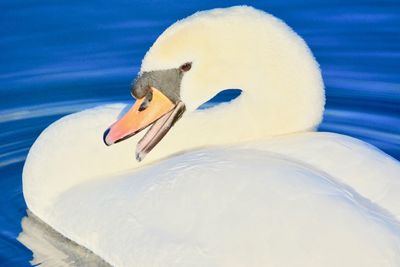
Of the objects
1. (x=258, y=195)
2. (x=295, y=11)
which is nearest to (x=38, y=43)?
(x=295, y=11)

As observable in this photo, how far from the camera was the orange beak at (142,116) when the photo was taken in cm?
629

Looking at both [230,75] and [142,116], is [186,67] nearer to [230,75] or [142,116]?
[230,75]

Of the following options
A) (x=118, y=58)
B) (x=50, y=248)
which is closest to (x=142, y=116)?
(x=50, y=248)

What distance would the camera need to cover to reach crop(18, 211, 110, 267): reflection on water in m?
6.47

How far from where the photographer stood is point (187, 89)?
6.30 meters

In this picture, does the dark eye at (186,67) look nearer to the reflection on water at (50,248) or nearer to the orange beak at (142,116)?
the orange beak at (142,116)

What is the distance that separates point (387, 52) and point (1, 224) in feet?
11.3

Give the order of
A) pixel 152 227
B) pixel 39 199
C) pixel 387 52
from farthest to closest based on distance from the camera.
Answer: pixel 387 52 → pixel 39 199 → pixel 152 227

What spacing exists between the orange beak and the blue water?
1028 mm

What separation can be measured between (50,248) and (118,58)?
2.68m

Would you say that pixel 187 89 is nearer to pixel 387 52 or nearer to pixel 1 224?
pixel 1 224

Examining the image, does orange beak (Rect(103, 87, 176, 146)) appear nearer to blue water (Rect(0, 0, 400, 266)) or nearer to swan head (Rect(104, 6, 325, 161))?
swan head (Rect(104, 6, 325, 161))

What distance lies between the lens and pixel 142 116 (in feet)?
20.8

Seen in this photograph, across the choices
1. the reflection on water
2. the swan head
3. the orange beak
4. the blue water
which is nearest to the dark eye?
the swan head
